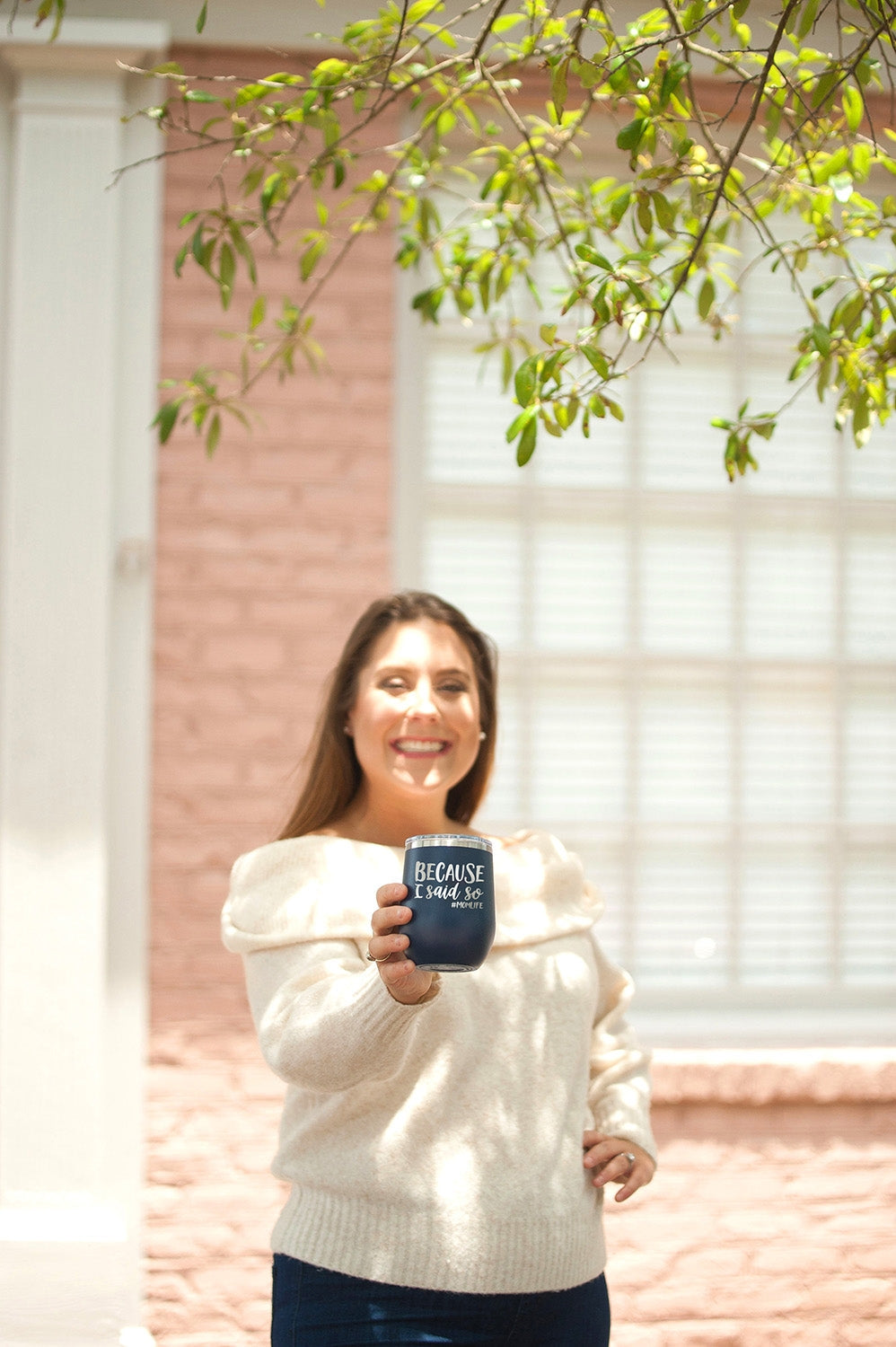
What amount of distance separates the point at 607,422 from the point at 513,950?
195 cm

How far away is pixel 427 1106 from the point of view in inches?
67.4

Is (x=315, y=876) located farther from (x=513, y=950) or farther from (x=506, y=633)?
(x=506, y=633)

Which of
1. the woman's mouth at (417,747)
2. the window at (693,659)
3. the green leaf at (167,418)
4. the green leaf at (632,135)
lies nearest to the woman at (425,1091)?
the woman's mouth at (417,747)

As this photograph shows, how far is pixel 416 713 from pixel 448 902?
1.79 feet

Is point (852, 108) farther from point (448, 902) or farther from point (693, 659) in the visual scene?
point (693, 659)

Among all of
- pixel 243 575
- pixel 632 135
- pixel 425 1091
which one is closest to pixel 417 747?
pixel 425 1091

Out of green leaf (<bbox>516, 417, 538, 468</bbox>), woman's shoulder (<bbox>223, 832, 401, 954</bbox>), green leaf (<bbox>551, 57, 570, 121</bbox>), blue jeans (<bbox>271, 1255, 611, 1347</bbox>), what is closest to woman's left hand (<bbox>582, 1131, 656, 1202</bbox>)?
blue jeans (<bbox>271, 1255, 611, 1347</bbox>)

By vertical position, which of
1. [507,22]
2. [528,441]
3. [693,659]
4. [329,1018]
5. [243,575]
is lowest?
[329,1018]

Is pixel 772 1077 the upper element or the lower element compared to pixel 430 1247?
lower

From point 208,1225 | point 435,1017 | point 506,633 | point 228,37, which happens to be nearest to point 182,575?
point 506,633

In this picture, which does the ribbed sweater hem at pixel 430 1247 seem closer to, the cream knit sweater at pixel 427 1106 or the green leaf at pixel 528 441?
the cream knit sweater at pixel 427 1106

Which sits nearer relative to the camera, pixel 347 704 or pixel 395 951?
pixel 395 951

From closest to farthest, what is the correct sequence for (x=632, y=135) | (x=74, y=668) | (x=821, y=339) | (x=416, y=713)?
(x=632, y=135)
(x=821, y=339)
(x=416, y=713)
(x=74, y=668)

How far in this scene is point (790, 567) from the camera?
3.50 meters
